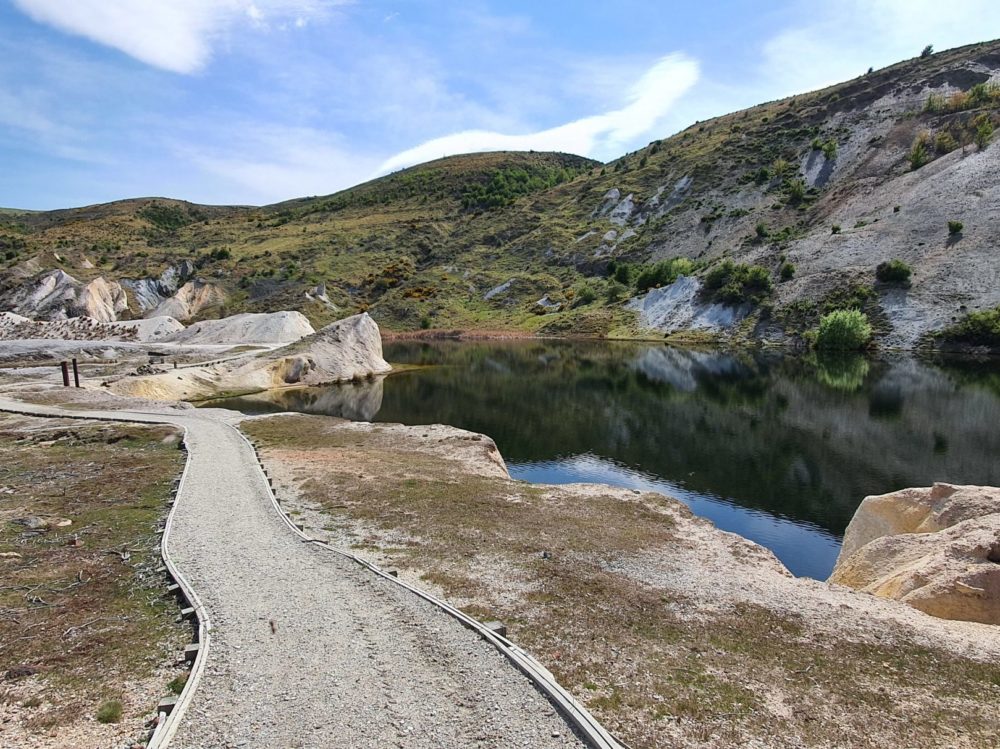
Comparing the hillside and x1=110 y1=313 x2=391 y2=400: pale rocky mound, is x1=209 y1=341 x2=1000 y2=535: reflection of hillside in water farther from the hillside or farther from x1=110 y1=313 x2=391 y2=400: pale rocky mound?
the hillside

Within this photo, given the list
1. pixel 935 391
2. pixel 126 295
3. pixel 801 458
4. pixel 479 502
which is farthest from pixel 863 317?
pixel 126 295

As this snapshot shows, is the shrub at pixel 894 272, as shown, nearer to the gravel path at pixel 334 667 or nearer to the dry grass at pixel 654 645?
the dry grass at pixel 654 645

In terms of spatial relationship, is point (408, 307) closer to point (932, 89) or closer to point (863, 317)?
point (863, 317)

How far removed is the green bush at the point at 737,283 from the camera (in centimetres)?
10138

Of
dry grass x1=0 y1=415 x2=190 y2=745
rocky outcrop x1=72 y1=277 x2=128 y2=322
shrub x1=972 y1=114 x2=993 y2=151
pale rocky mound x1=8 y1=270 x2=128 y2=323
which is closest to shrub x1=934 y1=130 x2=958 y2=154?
shrub x1=972 y1=114 x2=993 y2=151

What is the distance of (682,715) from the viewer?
9680mm

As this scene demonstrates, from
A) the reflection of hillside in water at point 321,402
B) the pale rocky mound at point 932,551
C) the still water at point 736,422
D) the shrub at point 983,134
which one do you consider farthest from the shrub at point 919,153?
the pale rocky mound at point 932,551

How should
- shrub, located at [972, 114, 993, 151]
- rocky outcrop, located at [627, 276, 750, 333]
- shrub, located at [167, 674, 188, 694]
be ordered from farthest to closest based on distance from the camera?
Result: rocky outcrop, located at [627, 276, 750, 333], shrub, located at [972, 114, 993, 151], shrub, located at [167, 674, 188, 694]

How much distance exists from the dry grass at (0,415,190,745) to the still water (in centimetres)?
1957

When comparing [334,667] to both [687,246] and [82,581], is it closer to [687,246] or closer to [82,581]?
[82,581]

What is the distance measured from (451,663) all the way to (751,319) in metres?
100

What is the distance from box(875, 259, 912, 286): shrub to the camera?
84938 mm

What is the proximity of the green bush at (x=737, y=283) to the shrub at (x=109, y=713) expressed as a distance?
348 ft

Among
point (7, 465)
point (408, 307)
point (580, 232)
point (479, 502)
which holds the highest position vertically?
point (580, 232)
